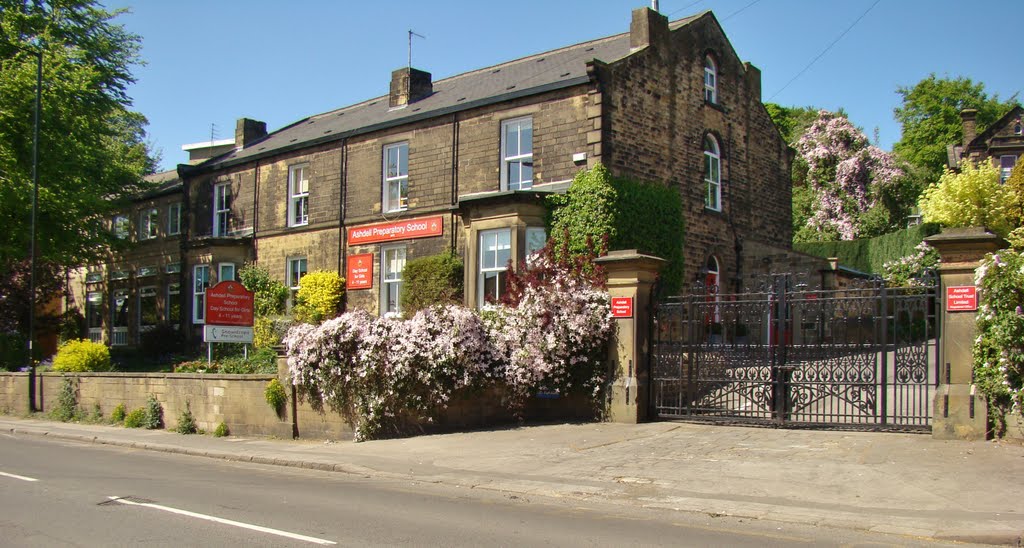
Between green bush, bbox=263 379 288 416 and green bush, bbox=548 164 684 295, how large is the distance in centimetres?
710

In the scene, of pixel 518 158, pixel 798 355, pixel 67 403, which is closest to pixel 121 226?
pixel 67 403

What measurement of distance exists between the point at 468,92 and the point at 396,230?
441cm

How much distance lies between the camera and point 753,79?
2531 centimetres

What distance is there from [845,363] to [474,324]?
6100 mm

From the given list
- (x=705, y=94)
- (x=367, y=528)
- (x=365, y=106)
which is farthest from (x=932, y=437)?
(x=365, y=106)

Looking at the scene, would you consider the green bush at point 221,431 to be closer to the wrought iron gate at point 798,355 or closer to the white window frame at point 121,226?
the wrought iron gate at point 798,355

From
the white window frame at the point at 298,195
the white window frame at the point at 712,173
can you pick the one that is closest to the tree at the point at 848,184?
the white window frame at the point at 712,173

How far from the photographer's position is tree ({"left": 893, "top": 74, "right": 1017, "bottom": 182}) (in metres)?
50.9

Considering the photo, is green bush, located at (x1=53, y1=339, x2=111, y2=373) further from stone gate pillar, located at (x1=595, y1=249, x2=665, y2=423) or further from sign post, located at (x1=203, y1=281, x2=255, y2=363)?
stone gate pillar, located at (x1=595, y1=249, x2=665, y2=423)

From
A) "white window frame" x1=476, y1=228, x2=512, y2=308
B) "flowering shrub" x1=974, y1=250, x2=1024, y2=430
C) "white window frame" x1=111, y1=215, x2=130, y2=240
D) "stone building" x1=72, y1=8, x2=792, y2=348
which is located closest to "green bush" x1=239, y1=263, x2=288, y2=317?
"stone building" x1=72, y1=8, x2=792, y2=348

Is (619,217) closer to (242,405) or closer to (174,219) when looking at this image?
(242,405)

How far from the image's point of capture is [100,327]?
35.5 metres

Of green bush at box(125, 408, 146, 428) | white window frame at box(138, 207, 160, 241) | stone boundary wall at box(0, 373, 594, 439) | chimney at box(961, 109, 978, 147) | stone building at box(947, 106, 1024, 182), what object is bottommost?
green bush at box(125, 408, 146, 428)

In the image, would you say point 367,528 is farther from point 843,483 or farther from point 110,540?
point 843,483
